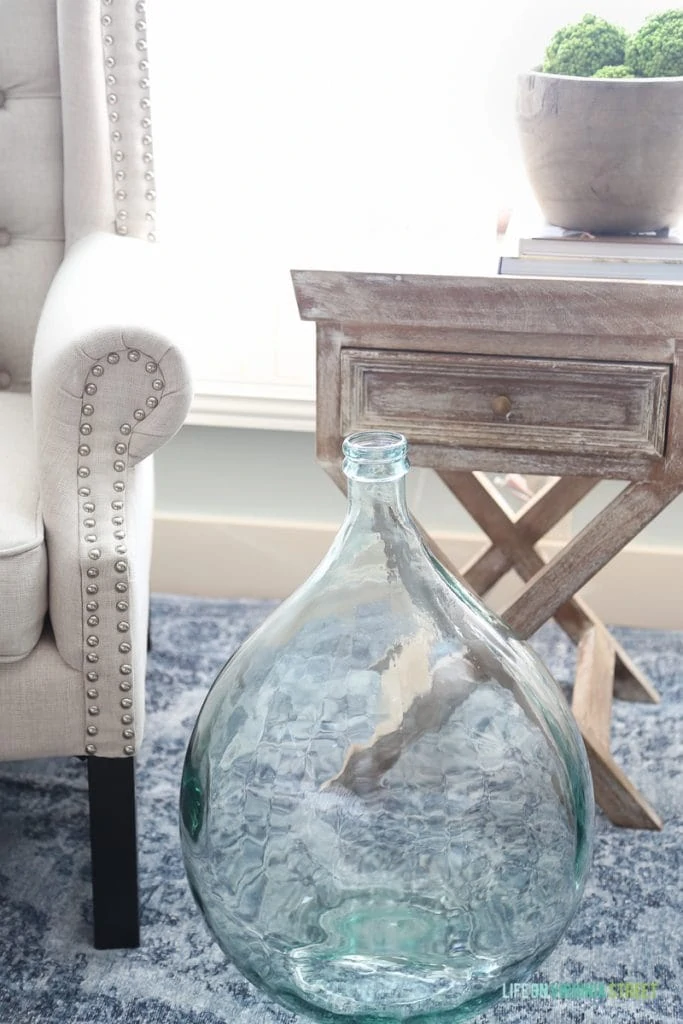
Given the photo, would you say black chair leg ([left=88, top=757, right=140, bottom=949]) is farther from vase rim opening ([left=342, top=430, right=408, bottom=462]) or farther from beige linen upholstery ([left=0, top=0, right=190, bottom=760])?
vase rim opening ([left=342, top=430, right=408, bottom=462])

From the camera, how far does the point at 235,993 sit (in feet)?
3.59

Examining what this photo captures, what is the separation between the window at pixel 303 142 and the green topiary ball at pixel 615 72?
0.43 meters

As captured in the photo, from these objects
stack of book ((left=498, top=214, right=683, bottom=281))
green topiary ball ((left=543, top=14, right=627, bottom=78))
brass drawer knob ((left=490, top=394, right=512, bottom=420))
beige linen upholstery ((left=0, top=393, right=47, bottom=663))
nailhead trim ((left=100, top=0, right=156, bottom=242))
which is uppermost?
green topiary ball ((left=543, top=14, right=627, bottom=78))

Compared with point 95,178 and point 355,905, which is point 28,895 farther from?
point 95,178

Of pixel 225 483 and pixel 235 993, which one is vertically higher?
pixel 225 483

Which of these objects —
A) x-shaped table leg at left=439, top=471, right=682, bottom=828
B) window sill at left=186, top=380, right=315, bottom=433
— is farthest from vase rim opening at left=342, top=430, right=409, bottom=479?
window sill at left=186, top=380, right=315, bottom=433

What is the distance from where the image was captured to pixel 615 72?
3.88 ft

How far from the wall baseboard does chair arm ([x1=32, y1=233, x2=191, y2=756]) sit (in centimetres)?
83

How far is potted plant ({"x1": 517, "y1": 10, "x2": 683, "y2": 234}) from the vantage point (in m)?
1.15

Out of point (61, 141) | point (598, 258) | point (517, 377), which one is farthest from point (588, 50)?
point (61, 141)

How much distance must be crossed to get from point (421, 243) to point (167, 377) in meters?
0.37

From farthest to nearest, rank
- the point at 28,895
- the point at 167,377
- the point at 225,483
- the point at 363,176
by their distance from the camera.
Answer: the point at 225,483, the point at 363,176, the point at 28,895, the point at 167,377

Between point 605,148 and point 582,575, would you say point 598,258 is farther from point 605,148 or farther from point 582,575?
point 582,575

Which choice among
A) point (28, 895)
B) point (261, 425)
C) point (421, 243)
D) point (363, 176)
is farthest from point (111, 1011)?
point (363, 176)
